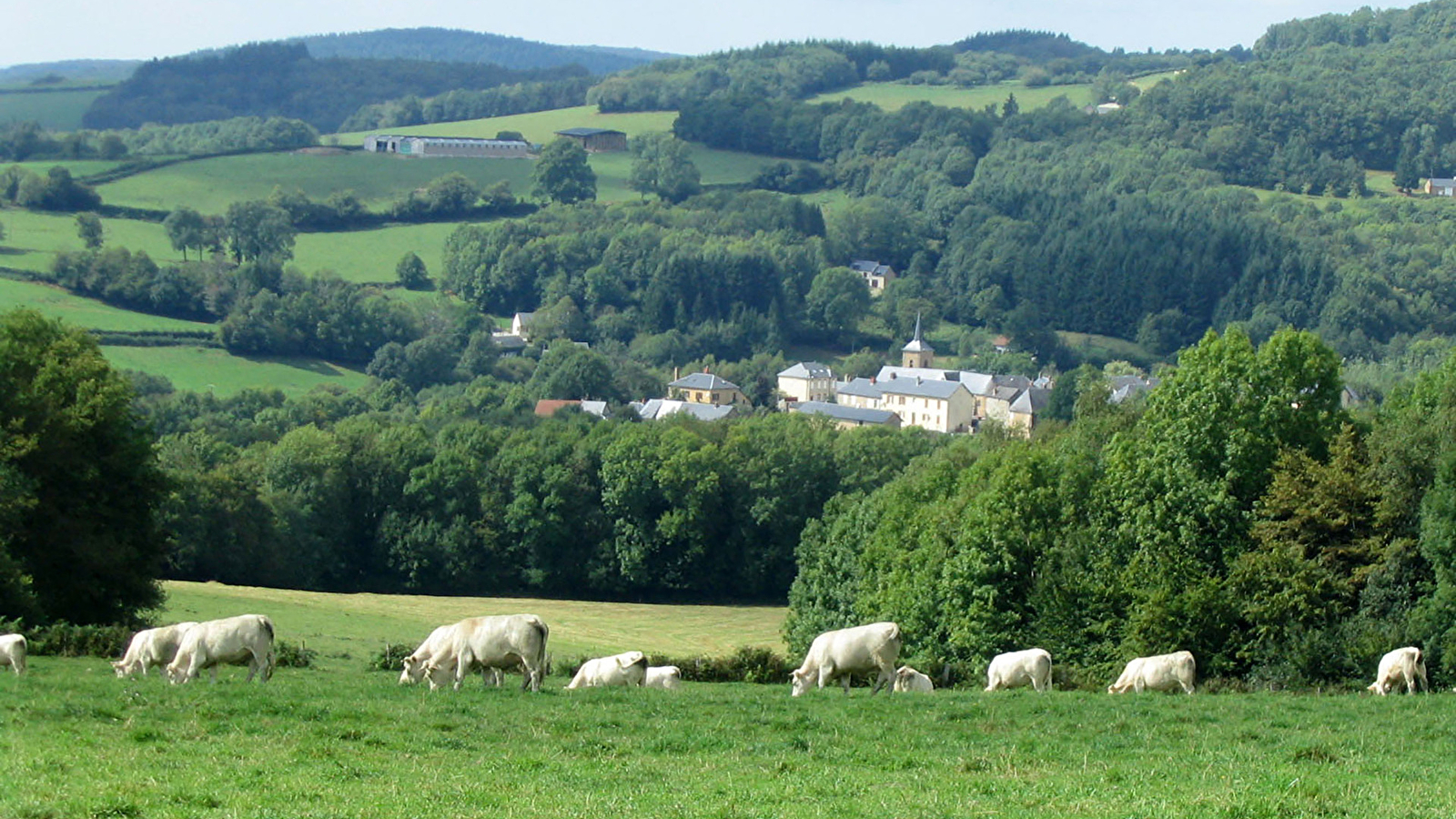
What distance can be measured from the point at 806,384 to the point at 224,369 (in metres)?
61.7

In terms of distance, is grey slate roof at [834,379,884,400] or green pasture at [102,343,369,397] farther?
grey slate roof at [834,379,884,400]

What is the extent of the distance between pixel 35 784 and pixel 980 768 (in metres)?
10.6

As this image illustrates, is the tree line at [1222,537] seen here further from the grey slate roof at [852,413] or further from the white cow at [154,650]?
the grey slate roof at [852,413]

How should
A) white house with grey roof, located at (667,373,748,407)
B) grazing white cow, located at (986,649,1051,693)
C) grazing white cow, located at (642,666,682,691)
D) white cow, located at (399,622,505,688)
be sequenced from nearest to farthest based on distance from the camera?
white cow, located at (399,622,505,688) < grazing white cow, located at (642,666,682,691) < grazing white cow, located at (986,649,1051,693) < white house with grey roof, located at (667,373,748,407)

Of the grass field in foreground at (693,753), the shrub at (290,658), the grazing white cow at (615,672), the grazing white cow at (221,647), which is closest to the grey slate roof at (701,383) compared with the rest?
the shrub at (290,658)

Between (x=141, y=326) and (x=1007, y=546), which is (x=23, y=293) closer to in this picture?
(x=141, y=326)

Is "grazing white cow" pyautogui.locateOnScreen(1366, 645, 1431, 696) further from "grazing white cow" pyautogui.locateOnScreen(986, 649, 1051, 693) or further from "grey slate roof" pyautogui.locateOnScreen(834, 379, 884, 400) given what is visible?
"grey slate roof" pyautogui.locateOnScreen(834, 379, 884, 400)

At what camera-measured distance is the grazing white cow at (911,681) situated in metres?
32.8

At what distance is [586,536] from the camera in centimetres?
9281

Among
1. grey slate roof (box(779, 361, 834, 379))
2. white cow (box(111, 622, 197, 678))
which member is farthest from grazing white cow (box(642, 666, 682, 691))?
grey slate roof (box(779, 361, 834, 379))

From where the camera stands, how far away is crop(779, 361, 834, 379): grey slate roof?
177 meters

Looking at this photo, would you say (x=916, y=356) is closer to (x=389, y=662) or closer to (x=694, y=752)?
(x=389, y=662)

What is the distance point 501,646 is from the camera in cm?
2805

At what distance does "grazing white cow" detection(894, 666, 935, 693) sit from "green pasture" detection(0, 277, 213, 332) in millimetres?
120376
